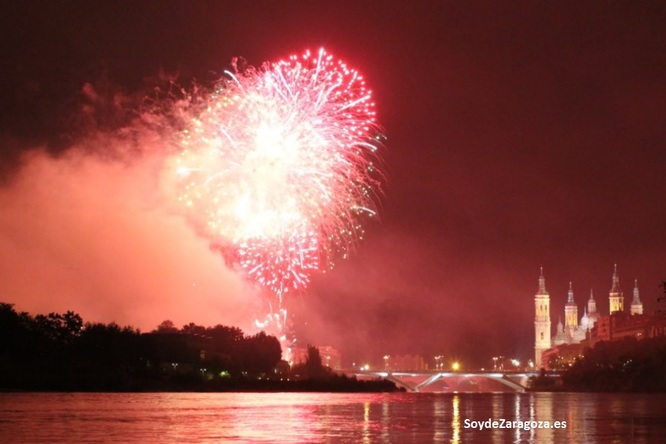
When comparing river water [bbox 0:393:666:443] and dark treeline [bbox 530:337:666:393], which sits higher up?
dark treeline [bbox 530:337:666:393]

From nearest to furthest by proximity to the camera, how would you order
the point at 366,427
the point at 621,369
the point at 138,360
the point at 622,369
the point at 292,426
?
the point at 292,426 → the point at 366,427 → the point at 138,360 → the point at 622,369 → the point at 621,369

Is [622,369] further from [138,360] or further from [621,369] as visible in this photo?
[138,360]

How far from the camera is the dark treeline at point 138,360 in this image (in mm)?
121125

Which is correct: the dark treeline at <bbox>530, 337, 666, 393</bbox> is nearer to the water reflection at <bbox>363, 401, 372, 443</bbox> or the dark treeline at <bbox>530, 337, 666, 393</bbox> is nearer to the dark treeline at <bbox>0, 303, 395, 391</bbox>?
the dark treeline at <bbox>0, 303, 395, 391</bbox>

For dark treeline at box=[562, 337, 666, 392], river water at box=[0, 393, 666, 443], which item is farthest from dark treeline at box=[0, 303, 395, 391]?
river water at box=[0, 393, 666, 443]

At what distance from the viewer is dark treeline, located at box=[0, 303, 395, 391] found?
121 metres

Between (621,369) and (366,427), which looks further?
(621,369)

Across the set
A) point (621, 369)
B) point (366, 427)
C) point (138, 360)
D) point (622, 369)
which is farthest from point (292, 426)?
point (621, 369)

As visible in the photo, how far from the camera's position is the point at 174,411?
7094cm

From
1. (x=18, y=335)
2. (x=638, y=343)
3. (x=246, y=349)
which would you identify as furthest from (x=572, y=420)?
(x=638, y=343)

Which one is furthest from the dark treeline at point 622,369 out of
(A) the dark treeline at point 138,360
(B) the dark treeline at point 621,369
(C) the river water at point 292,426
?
(C) the river water at point 292,426

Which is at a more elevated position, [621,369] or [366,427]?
[621,369]

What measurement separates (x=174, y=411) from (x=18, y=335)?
2288 inches

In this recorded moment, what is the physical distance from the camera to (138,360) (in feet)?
440
